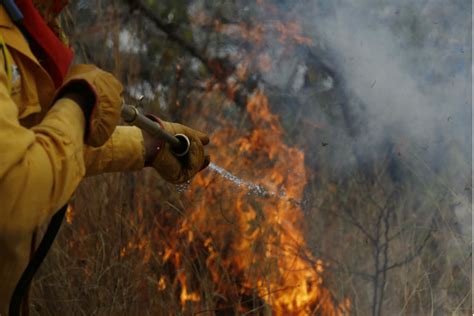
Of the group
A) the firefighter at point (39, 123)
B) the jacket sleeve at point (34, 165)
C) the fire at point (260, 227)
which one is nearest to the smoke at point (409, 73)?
the fire at point (260, 227)

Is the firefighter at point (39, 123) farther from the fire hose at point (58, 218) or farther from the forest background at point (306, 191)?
the forest background at point (306, 191)

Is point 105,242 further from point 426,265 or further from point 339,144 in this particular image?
point 426,265

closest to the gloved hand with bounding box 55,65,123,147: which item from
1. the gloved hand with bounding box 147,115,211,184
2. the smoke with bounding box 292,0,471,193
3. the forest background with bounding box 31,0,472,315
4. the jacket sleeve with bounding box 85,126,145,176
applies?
the jacket sleeve with bounding box 85,126,145,176

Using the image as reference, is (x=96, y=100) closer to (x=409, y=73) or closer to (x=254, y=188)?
(x=254, y=188)

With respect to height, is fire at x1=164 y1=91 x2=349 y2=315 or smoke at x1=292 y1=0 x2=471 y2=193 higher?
smoke at x1=292 y1=0 x2=471 y2=193

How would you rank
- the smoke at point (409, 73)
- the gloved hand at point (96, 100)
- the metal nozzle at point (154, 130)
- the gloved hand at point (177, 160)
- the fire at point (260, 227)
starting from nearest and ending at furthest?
the gloved hand at point (96, 100)
the metal nozzle at point (154, 130)
the gloved hand at point (177, 160)
the fire at point (260, 227)
the smoke at point (409, 73)

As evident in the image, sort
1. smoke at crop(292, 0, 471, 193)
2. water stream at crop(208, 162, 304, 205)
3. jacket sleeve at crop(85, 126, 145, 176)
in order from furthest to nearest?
water stream at crop(208, 162, 304, 205)
smoke at crop(292, 0, 471, 193)
jacket sleeve at crop(85, 126, 145, 176)

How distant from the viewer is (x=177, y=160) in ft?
8.36

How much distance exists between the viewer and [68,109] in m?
1.62

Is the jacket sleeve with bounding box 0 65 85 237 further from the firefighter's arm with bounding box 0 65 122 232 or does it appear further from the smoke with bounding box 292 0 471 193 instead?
the smoke with bounding box 292 0 471 193

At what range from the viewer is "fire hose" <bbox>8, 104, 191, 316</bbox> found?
182 cm

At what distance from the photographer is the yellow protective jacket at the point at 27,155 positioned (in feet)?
4.74

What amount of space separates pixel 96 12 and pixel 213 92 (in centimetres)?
91

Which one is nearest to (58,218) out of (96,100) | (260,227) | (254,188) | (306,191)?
(96,100)
